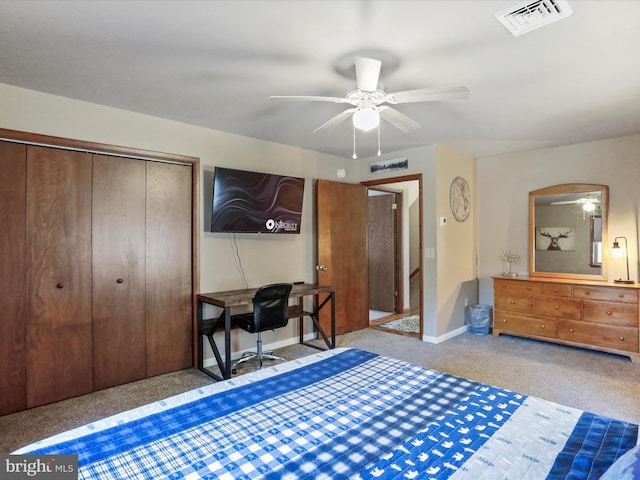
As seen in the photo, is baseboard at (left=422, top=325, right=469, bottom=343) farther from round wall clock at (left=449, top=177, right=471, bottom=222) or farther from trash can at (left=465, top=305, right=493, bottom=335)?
round wall clock at (left=449, top=177, right=471, bottom=222)

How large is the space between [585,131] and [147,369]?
5008 mm

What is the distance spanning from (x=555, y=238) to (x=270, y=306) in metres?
3.65

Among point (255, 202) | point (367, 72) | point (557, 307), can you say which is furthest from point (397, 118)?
point (557, 307)

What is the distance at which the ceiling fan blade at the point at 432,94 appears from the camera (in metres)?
2.05

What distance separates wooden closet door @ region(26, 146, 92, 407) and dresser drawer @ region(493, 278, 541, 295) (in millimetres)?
4509

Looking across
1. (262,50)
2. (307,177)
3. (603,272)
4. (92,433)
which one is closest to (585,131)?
(603,272)

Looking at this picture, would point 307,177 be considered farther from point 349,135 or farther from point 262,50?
point 262,50

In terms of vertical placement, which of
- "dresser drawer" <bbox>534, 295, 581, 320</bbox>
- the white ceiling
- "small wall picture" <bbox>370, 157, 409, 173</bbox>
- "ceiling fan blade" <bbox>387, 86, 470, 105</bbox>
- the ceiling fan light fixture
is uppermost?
the white ceiling

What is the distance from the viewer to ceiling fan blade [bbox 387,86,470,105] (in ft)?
6.73

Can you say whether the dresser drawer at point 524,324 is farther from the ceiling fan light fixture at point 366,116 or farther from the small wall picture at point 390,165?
the ceiling fan light fixture at point 366,116

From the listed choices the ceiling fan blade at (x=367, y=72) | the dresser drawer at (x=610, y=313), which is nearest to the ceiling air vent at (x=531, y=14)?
the ceiling fan blade at (x=367, y=72)

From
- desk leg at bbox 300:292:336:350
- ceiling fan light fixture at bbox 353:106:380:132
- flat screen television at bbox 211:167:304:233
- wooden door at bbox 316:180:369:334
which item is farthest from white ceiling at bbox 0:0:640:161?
desk leg at bbox 300:292:336:350

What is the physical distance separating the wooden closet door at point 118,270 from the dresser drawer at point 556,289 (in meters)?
4.37

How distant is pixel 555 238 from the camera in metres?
4.57
